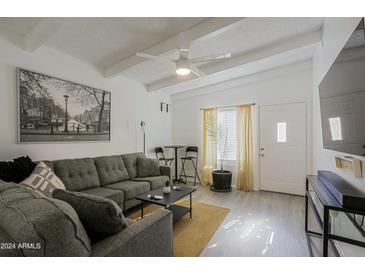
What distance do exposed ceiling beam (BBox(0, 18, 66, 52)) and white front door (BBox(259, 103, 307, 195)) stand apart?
3.95m

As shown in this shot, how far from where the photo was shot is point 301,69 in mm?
3730

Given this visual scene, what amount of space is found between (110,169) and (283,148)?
11.8 ft

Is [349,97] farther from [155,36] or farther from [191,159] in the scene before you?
[191,159]

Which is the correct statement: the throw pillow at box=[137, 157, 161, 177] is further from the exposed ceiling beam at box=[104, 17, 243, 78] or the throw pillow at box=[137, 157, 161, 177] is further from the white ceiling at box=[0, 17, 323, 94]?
the exposed ceiling beam at box=[104, 17, 243, 78]

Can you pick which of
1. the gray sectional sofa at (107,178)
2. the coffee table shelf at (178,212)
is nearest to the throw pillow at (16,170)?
the gray sectional sofa at (107,178)

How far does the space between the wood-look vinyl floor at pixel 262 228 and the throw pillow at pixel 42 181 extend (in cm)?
183

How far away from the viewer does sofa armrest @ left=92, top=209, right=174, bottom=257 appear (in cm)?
99

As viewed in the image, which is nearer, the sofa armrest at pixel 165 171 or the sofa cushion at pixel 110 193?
the sofa cushion at pixel 110 193

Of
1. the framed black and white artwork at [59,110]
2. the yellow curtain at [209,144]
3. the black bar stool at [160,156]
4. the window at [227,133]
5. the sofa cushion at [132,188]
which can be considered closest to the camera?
the framed black and white artwork at [59,110]

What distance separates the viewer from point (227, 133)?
461 centimetres

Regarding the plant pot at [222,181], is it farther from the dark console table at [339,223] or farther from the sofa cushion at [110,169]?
the dark console table at [339,223]

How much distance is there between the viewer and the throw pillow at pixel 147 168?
12.1 ft
